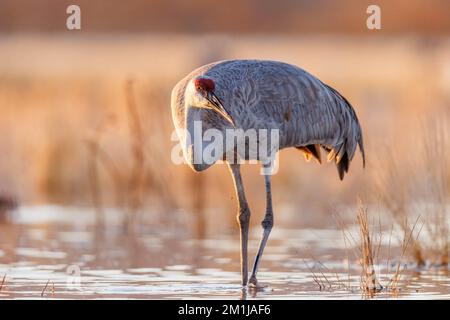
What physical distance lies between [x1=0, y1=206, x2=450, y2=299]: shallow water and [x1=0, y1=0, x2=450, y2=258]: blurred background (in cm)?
55

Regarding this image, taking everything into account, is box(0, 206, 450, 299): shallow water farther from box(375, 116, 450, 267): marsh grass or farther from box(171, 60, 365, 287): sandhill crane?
box(171, 60, 365, 287): sandhill crane

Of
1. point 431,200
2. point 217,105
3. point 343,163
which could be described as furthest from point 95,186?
point 217,105

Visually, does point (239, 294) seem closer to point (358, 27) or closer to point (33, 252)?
point (33, 252)

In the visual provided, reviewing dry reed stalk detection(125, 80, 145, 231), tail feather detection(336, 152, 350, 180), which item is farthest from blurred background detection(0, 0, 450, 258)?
tail feather detection(336, 152, 350, 180)

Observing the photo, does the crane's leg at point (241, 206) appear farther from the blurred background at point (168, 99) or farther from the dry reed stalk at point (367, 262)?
the dry reed stalk at point (367, 262)

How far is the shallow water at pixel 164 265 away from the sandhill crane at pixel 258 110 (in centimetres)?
46

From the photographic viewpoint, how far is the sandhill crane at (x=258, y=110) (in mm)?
11172

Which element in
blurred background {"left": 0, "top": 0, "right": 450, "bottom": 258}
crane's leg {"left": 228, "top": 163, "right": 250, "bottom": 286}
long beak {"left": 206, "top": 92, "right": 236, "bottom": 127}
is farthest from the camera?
blurred background {"left": 0, "top": 0, "right": 450, "bottom": 258}

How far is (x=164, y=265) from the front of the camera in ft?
40.3

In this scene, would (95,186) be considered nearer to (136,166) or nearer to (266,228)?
(136,166)

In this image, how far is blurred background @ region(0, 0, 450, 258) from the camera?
1519 cm

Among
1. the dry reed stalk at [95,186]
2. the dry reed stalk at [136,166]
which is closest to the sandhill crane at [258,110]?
the dry reed stalk at [136,166]
